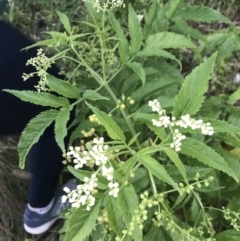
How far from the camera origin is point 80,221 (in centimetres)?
123

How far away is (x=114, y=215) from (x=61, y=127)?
28cm

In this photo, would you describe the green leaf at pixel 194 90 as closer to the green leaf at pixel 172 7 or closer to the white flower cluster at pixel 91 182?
the white flower cluster at pixel 91 182

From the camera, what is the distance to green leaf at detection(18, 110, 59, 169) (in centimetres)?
126

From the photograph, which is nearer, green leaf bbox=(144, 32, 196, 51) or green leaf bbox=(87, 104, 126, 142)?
green leaf bbox=(87, 104, 126, 142)

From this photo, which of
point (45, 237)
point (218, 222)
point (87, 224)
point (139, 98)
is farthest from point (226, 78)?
point (87, 224)

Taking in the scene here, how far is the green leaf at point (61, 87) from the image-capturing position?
1286mm

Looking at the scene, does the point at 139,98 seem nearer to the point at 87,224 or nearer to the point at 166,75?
the point at 166,75

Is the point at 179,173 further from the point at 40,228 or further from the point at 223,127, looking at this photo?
the point at 40,228

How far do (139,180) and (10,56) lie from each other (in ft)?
1.98

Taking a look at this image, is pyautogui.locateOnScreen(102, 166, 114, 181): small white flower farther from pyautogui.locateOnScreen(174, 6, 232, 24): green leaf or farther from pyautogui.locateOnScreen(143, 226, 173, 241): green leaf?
pyautogui.locateOnScreen(174, 6, 232, 24): green leaf

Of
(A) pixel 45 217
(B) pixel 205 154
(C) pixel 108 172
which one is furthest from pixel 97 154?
(A) pixel 45 217

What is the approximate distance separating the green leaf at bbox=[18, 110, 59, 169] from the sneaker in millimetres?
926

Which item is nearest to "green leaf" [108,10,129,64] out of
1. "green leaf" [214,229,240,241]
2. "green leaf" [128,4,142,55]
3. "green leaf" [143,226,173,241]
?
"green leaf" [128,4,142,55]

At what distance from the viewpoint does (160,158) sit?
1.69 metres
